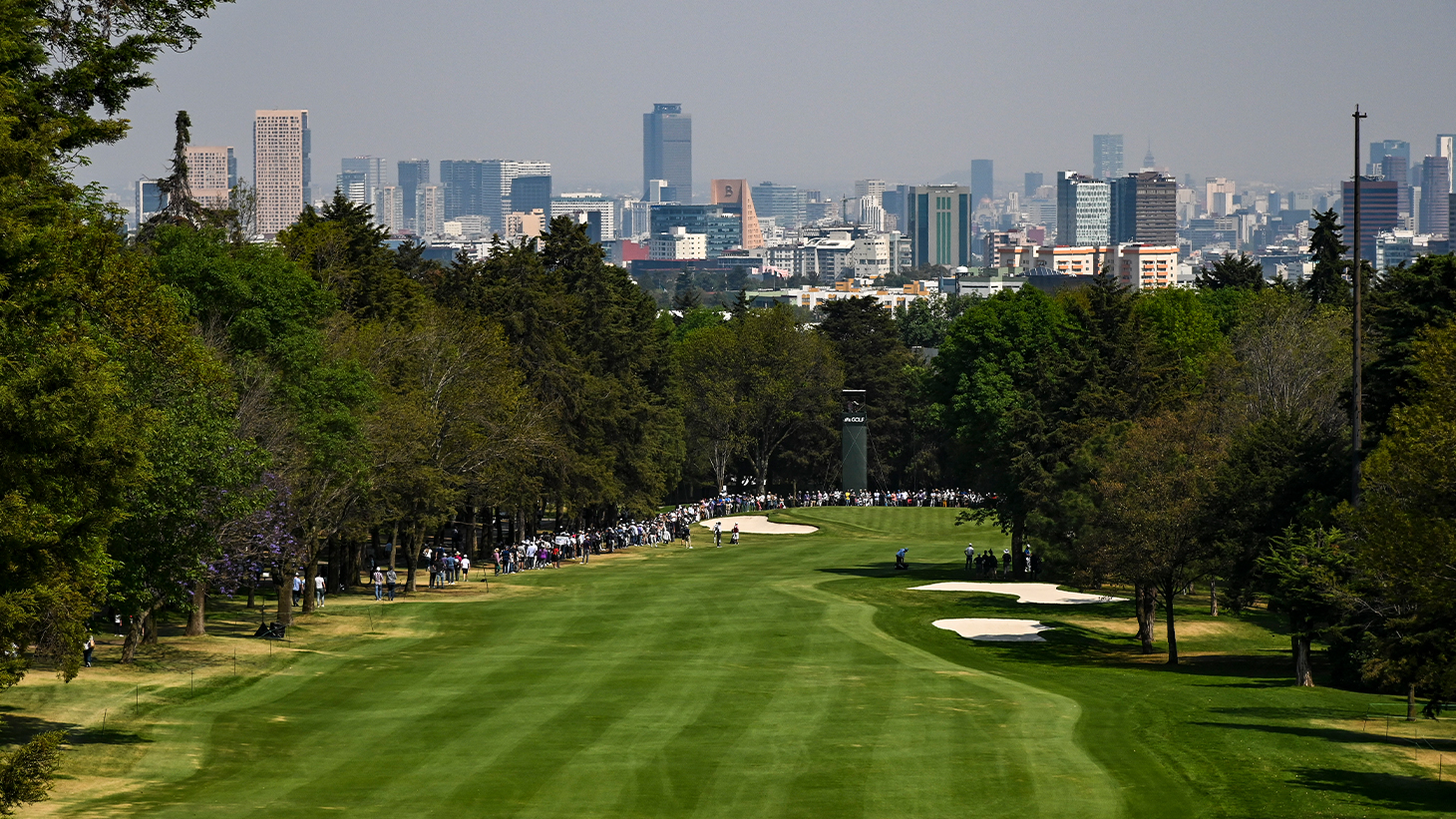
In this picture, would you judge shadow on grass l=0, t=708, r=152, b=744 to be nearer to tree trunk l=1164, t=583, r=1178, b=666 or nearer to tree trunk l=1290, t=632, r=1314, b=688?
tree trunk l=1164, t=583, r=1178, b=666

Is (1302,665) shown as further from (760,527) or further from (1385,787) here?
(760,527)

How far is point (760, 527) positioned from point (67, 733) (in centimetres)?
6262

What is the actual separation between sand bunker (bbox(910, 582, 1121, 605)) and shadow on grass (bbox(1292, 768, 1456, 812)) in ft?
101

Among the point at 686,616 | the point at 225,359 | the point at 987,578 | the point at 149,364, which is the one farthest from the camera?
the point at 987,578

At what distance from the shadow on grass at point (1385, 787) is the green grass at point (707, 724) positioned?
0.26 ft

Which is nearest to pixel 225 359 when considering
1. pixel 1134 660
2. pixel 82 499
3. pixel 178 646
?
pixel 178 646

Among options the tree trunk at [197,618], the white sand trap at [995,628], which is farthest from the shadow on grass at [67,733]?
the white sand trap at [995,628]

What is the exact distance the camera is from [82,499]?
25062 mm

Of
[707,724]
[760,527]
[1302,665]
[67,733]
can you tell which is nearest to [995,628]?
[1302,665]

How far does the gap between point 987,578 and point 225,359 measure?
33.9 meters

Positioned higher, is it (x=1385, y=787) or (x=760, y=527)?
(x=1385, y=787)

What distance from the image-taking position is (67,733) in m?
29.4

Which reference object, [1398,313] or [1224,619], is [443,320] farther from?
[1398,313]

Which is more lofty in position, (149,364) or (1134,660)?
(149,364)
